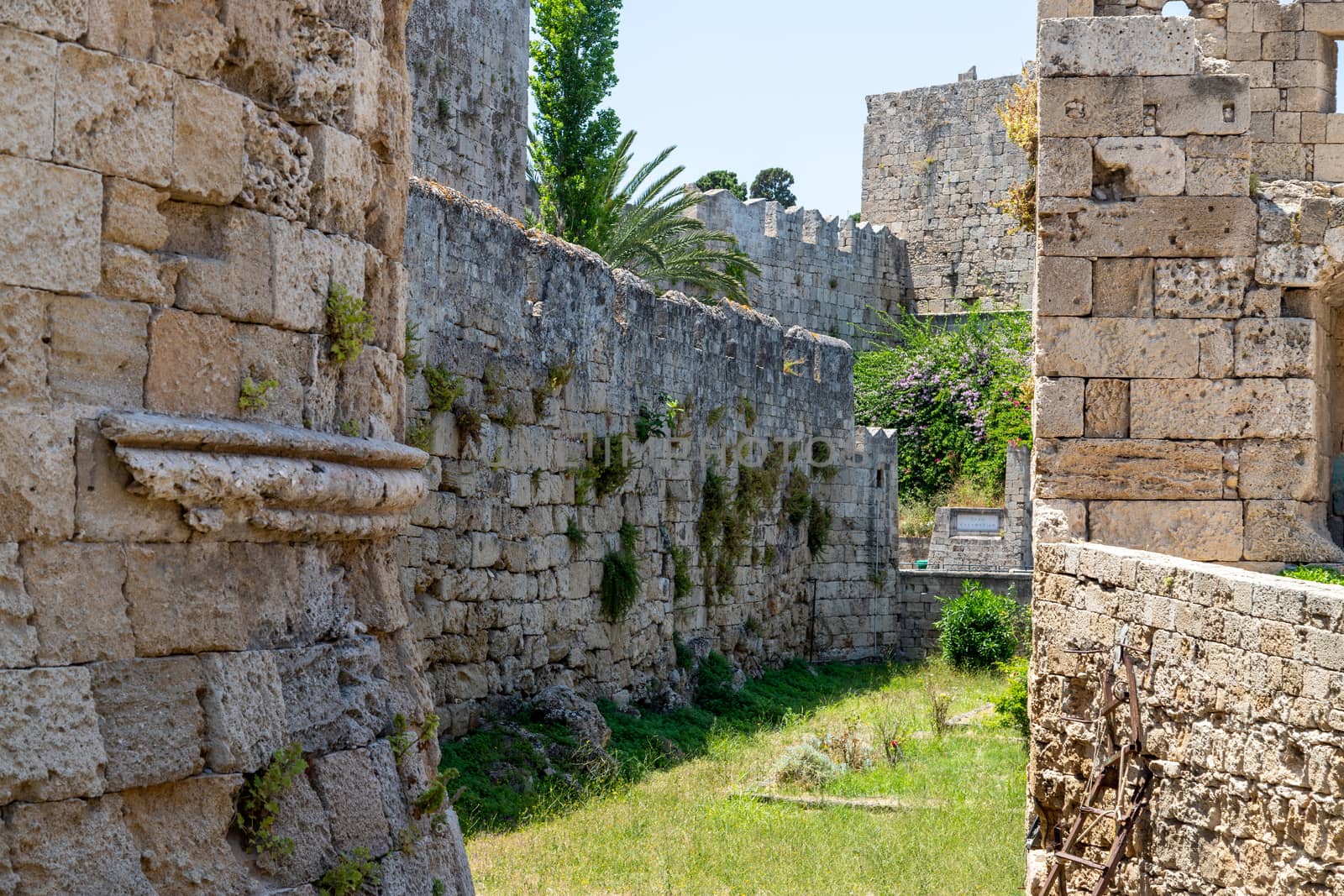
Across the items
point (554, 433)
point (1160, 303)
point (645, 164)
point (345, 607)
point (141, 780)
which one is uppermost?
point (645, 164)

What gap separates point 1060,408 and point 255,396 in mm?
5667

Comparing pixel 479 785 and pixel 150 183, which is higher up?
pixel 150 183

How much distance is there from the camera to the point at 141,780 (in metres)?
3.34

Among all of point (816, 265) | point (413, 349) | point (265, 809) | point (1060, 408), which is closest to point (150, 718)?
point (265, 809)

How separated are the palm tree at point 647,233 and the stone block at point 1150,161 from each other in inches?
453

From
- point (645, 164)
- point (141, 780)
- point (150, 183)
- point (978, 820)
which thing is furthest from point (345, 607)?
point (645, 164)

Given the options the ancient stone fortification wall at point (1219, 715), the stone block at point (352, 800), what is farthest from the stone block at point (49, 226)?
the ancient stone fortification wall at point (1219, 715)

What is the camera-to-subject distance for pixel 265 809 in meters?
3.60

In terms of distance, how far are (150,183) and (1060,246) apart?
602 cm

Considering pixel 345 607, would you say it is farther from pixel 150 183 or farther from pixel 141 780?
pixel 150 183

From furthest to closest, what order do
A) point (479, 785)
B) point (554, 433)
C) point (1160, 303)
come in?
1. point (554, 433)
2. point (479, 785)
3. point (1160, 303)

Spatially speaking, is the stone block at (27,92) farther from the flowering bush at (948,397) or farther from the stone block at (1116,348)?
the flowering bush at (948,397)

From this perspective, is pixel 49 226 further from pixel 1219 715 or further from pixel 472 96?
pixel 472 96

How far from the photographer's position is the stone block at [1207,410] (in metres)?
8.33
